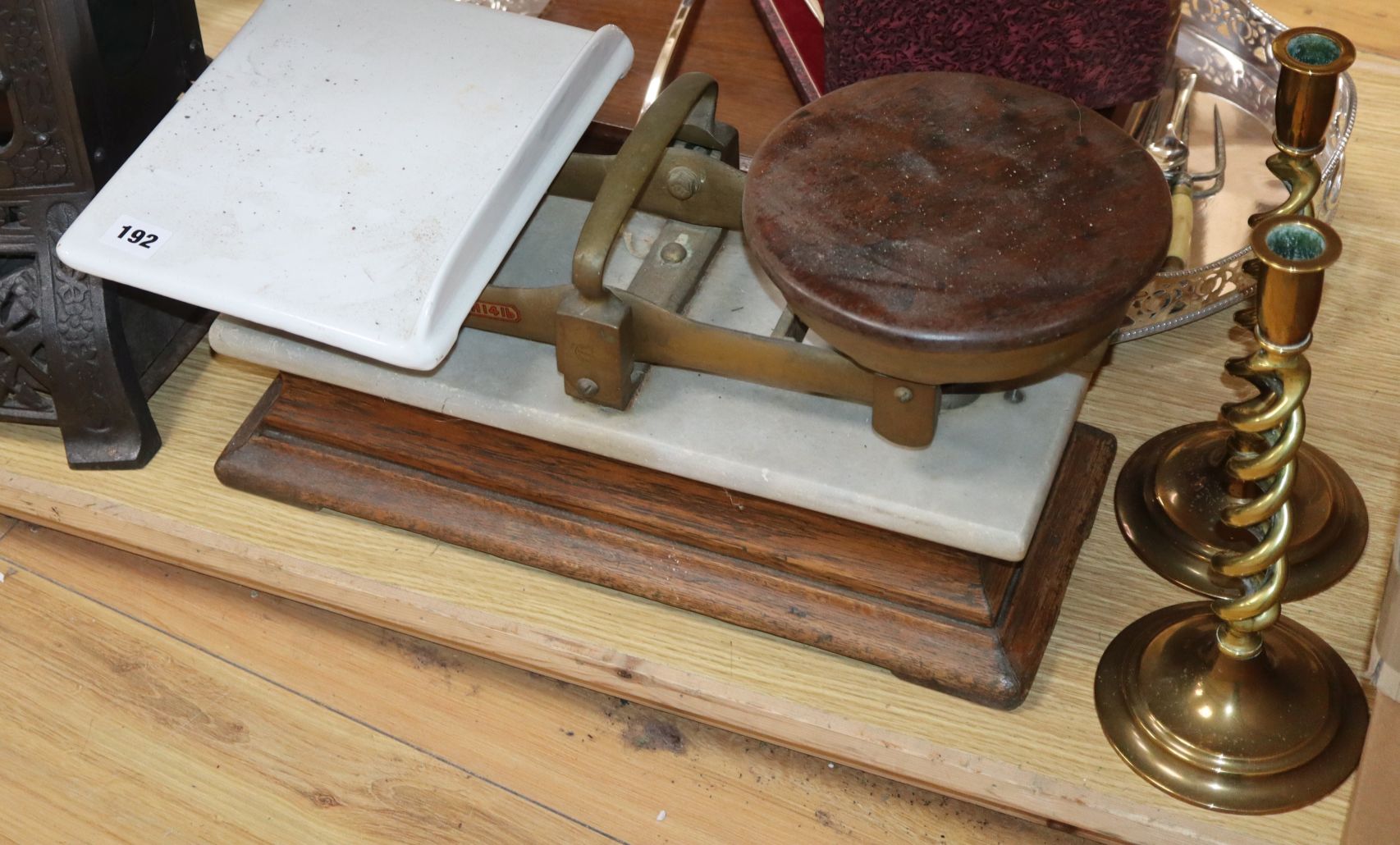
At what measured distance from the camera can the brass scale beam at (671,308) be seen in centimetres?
88

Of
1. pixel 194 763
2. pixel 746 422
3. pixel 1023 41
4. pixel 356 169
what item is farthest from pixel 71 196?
pixel 1023 41

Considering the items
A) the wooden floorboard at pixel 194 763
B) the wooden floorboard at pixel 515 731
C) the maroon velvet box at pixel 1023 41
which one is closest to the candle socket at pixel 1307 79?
the maroon velvet box at pixel 1023 41

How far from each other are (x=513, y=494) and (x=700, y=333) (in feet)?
0.67

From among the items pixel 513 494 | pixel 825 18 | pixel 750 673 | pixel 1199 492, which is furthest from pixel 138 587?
pixel 1199 492

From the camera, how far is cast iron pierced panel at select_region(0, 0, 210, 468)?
103cm

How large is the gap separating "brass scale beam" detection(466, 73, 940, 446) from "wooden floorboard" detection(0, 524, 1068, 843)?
0.80 feet

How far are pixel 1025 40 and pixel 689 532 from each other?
0.44 m

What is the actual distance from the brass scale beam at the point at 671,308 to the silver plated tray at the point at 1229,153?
29cm

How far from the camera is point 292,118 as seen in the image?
982 mm

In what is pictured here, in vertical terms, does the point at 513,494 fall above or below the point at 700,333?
below

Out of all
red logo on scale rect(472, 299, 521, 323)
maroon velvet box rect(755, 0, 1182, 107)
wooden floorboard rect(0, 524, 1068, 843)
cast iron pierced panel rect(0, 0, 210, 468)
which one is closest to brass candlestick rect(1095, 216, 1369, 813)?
wooden floorboard rect(0, 524, 1068, 843)

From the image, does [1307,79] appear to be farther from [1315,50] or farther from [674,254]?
[674,254]

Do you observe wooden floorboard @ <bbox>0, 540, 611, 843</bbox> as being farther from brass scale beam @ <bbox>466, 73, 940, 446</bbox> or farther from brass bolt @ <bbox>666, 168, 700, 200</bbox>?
brass bolt @ <bbox>666, 168, 700, 200</bbox>

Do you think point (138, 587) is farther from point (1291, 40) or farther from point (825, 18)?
point (1291, 40)
